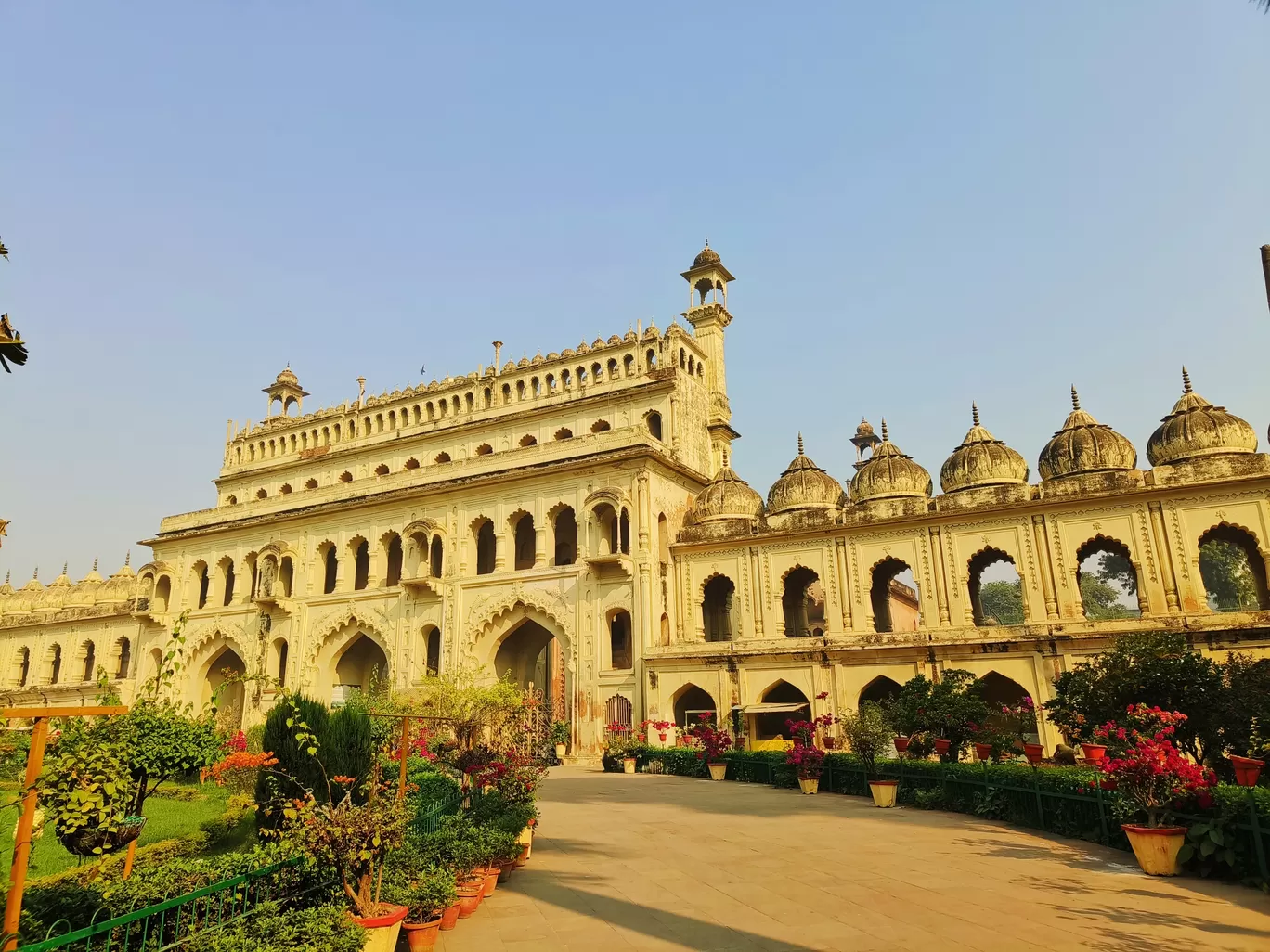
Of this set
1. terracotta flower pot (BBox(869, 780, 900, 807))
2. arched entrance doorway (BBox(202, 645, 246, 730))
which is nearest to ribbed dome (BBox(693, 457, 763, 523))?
terracotta flower pot (BBox(869, 780, 900, 807))

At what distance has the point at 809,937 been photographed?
7383 mm

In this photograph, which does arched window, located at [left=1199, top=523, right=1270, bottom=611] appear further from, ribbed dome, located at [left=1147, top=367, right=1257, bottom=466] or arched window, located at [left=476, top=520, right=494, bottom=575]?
arched window, located at [left=476, top=520, right=494, bottom=575]

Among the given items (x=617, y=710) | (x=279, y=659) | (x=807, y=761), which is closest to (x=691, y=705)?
(x=617, y=710)

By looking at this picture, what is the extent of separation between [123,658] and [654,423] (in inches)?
1243

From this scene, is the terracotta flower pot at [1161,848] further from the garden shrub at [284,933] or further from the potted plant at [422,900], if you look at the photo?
the garden shrub at [284,933]

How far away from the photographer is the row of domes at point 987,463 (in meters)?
24.3

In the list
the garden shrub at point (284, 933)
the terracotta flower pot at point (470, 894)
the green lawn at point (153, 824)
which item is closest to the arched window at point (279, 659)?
the green lawn at point (153, 824)

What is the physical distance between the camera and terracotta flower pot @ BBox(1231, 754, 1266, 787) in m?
10.5

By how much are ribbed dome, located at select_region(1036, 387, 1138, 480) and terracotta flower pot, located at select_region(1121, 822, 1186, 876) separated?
1761 cm

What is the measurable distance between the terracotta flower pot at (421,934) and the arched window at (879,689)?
19.4m

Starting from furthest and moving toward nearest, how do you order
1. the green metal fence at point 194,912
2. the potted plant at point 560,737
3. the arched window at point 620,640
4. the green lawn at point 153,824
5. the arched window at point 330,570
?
the arched window at point 330,570 < the arched window at point 620,640 < the potted plant at point 560,737 < the green lawn at point 153,824 < the green metal fence at point 194,912

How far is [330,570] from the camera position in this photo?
118 feet

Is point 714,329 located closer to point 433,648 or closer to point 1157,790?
point 433,648

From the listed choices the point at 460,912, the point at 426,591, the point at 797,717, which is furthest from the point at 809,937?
the point at 426,591
